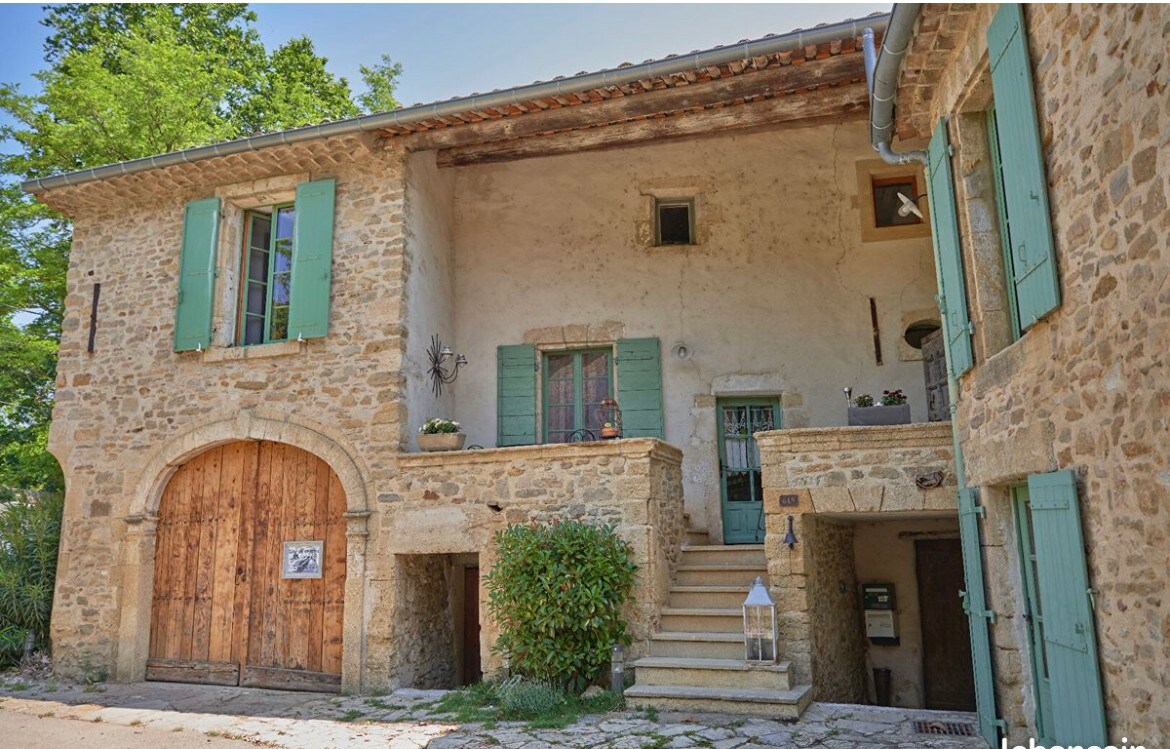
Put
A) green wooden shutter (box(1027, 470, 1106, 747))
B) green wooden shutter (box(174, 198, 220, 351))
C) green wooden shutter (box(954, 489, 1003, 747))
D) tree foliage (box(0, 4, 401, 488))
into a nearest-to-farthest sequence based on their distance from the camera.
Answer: green wooden shutter (box(1027, 470, 1106, 747)), green wooden shutter (box(954, 489, 1003, 747)), green wooden shutter (box(174, 198, 220, 351)), tree foliage (box(0, 4, 401, 488))

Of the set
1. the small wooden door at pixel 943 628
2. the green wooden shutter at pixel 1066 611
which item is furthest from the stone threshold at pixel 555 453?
the green wooden shutter at pixel 1066 611

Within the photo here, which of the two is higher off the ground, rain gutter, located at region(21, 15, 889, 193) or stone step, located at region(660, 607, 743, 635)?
rain gutter, located at region(21, 15, 889, 193)

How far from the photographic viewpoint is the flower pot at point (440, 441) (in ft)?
25.3

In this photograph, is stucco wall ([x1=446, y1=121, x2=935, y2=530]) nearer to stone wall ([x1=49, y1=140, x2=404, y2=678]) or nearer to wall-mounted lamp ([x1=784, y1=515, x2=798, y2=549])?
stone wall ([x1=49, y1=140, x2=404, y2=678])

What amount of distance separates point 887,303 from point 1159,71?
6.06 m

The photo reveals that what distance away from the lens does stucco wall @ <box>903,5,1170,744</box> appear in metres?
3.05

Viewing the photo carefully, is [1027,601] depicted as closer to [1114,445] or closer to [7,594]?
[1114,445]

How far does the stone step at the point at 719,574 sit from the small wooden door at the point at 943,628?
2407 mm

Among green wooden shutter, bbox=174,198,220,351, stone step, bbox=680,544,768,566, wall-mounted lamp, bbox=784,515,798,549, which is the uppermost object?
green wooden shutter, bbox=174,198,220,351

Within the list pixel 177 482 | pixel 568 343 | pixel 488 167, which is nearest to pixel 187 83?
pixel 488 167

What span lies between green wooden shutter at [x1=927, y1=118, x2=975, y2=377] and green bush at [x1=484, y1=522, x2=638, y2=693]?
2990 mm

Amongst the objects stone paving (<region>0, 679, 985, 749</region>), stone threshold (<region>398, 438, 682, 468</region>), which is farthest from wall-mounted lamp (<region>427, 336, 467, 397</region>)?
stone paving (<region>0, 679, 985, 749</region>)

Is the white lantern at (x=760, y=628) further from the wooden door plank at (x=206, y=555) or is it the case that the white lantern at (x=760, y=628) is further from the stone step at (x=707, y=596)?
the wooden door plank at (x=206, y=555)

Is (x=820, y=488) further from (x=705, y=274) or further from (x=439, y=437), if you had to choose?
(x=705, y=274)
